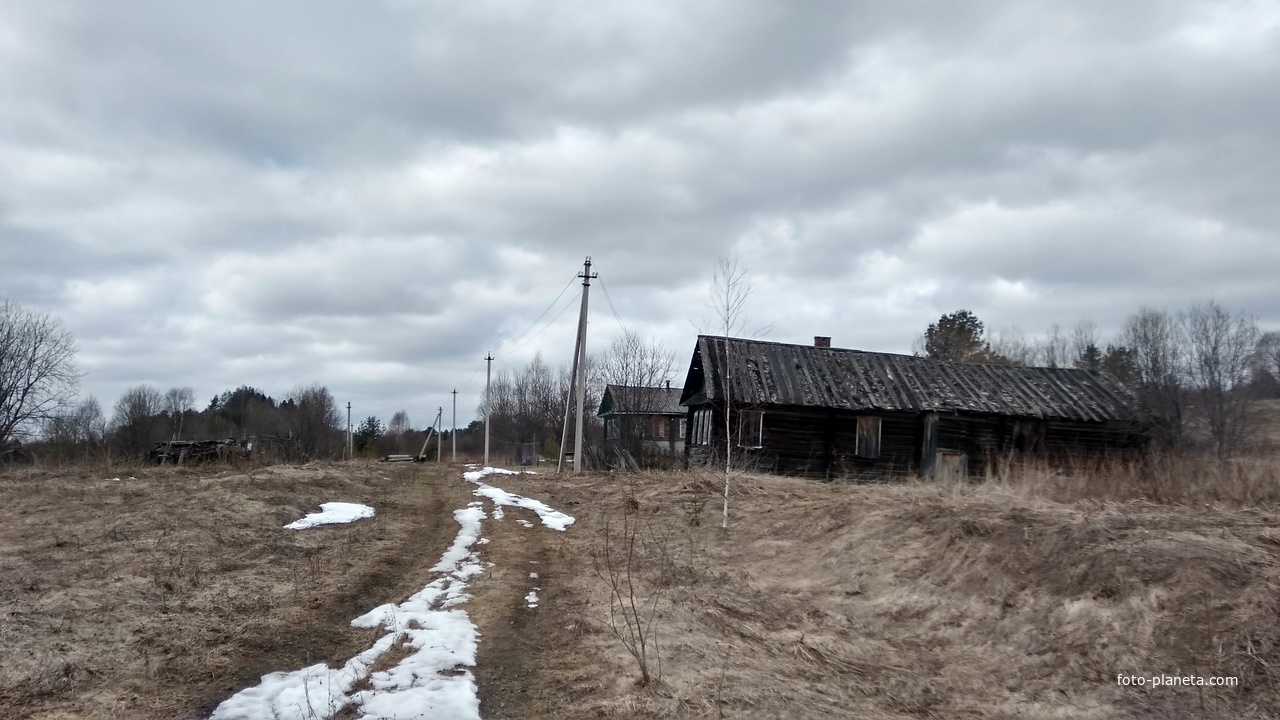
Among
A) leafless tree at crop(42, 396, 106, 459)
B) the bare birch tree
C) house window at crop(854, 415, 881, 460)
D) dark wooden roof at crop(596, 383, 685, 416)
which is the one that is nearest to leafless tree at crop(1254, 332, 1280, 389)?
the bare birch tree

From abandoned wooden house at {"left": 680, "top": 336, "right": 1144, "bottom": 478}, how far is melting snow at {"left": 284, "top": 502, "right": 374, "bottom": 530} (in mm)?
12479

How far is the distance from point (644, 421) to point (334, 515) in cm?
2514

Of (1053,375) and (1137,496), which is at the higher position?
(1053,375)

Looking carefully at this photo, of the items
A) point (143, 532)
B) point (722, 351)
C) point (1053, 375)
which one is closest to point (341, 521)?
point (143, 532)

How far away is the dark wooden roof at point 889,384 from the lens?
89.6ft

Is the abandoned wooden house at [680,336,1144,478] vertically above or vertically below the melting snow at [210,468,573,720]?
above

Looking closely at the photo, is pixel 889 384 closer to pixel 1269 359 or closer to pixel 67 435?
pixel 1269 359

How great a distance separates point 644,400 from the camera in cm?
4722

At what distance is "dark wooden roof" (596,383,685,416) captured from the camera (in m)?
44.6

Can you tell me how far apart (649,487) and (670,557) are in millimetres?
6785

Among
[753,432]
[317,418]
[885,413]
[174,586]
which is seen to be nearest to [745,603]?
[174,586]

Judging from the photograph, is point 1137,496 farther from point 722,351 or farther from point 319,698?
point 722,351

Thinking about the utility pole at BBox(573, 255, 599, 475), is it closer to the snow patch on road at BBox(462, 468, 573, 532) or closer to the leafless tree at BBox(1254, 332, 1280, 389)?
the snow patch on road at BBox(462, 468, 573, 532)

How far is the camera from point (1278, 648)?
245 inches
